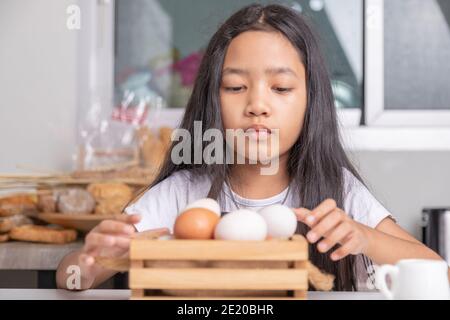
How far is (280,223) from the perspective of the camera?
78 cm

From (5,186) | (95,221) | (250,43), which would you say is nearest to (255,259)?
(250,43)

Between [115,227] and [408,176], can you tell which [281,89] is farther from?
[408,176]

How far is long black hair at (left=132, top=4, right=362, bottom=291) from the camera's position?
119 cm

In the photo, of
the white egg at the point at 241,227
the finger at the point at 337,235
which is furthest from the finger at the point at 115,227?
the finger at the point at 337,235

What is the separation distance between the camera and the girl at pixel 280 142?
42.8 inches

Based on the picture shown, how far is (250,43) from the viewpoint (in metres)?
1.14

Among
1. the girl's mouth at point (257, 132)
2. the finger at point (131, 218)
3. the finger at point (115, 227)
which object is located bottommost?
the finger at point (115, 227)

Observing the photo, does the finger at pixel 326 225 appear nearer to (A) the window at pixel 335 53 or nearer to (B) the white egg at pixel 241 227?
(B) the white egg at pixel 241 227

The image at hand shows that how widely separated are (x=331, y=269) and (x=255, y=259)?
0.59 meters

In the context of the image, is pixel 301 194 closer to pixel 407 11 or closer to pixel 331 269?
pixel 331 269

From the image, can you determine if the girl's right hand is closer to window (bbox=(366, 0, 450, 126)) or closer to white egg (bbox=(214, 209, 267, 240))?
white egg (bbox=(214, 209, 267, 240))

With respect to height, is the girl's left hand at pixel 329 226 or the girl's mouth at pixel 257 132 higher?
the girl's mouth at pixel 257 132

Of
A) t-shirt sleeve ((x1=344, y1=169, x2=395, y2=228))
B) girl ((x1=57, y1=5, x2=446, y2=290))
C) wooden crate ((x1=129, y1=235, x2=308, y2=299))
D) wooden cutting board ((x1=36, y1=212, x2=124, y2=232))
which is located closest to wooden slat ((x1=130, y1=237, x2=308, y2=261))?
wooden crate ((x1=129, y1=235, x2=308, y2=299))

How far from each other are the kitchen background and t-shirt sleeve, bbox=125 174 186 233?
953 mm
